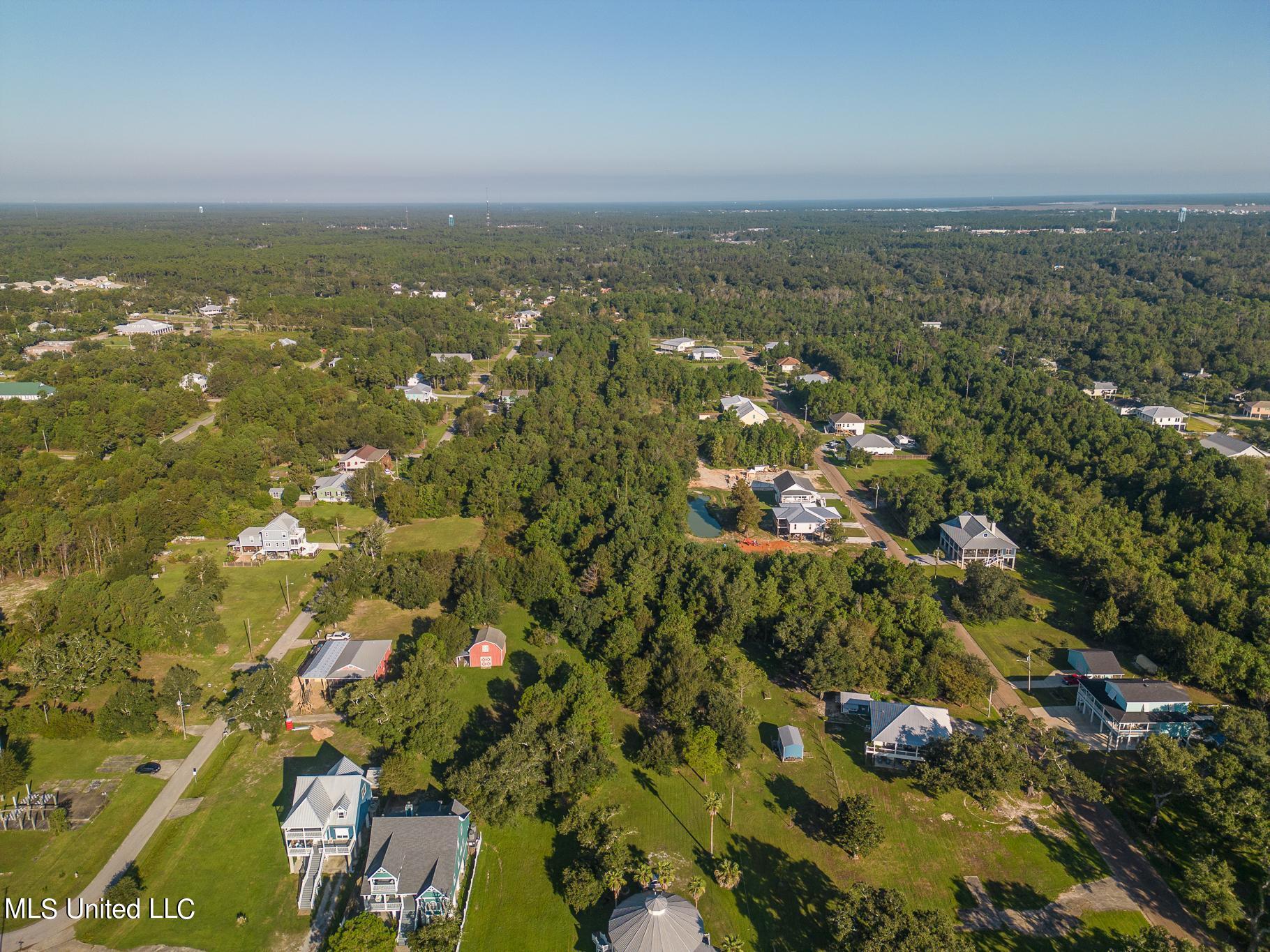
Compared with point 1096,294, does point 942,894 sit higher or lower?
lower

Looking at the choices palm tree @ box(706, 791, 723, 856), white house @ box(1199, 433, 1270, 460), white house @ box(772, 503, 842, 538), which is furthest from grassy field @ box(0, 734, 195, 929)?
white house @ box(1199, 433, 1270, 460)

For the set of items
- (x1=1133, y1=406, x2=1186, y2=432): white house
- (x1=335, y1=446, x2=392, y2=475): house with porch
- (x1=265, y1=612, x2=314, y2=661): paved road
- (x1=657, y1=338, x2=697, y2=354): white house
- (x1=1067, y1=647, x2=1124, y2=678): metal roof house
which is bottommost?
(x1=265, y1=612, x2=314, y2=661): paved road

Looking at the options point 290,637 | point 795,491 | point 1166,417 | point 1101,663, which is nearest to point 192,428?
point 290,637

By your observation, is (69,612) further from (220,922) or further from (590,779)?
(590,779)

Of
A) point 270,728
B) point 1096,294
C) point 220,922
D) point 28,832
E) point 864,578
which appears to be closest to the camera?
point 220,922

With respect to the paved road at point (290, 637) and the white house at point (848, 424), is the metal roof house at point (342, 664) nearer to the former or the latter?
the paved road at point (290, 637)

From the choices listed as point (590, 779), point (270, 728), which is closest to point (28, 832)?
point (270, 728)

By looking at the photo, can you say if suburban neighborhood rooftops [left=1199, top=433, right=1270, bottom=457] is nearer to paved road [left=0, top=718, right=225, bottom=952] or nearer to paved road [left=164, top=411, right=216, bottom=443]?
paved road [left=0, top=718, right=225, bottom=952]
